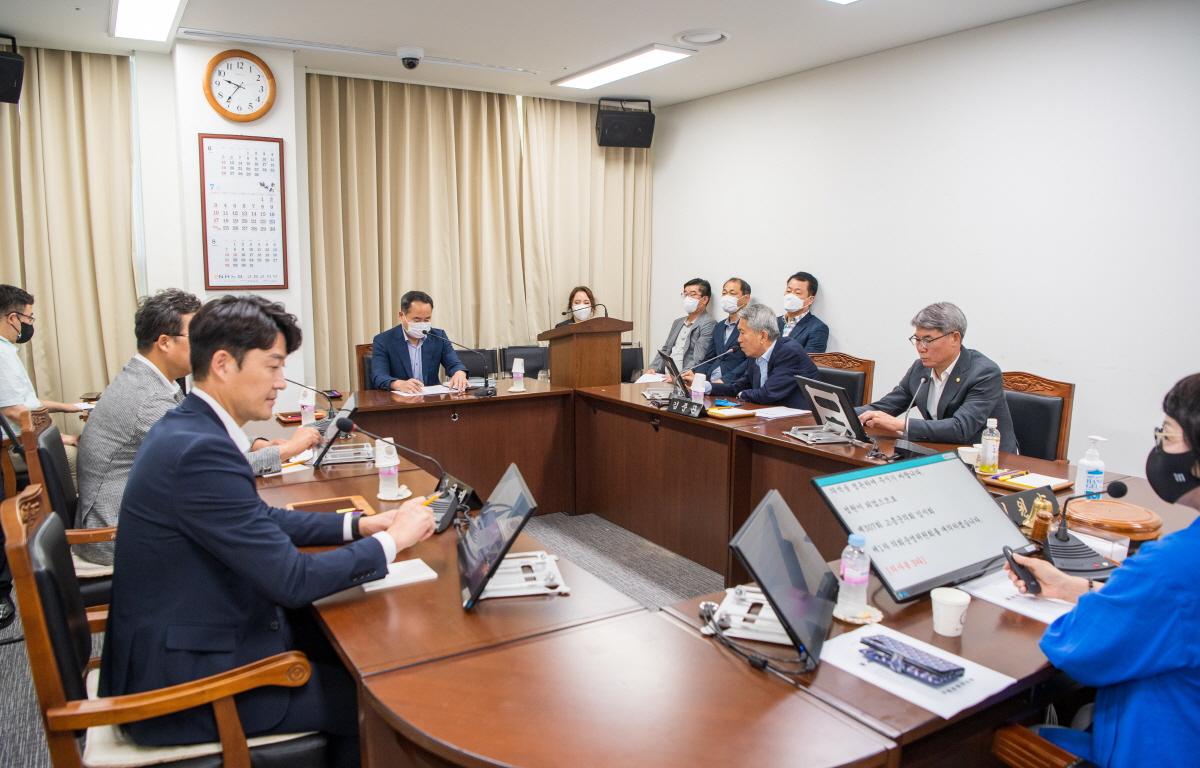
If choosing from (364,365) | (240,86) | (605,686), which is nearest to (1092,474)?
(605,686)

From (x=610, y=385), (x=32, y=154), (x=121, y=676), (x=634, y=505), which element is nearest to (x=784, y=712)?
(x=121, y=676)

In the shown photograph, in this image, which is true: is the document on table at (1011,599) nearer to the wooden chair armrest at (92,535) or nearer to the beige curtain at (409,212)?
the wooden chair armrest at (92,535)

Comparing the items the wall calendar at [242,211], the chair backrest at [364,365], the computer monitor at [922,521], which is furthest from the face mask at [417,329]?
the computer monitor at [922,521]

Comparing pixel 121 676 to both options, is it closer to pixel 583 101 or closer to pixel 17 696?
pixel 17 696

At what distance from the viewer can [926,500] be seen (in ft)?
5.96

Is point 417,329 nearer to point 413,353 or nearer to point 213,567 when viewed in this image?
point 413,353

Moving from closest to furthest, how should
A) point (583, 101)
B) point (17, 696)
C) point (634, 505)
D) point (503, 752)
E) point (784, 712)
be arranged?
point (503, 752) → point (784, 712) → point (17, 696) → point (634, 505) → point (583, 101)

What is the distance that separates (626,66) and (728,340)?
1.94 meters

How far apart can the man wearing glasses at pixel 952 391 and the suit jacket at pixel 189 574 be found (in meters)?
2.42

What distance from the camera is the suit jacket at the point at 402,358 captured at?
4.51m

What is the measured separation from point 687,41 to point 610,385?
2.09m

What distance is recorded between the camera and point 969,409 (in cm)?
310

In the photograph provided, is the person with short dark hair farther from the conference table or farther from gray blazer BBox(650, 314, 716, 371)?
the conference table

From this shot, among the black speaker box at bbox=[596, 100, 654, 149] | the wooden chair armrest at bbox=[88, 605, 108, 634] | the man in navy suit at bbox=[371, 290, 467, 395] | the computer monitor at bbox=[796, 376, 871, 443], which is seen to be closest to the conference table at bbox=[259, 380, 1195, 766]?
the wooden chair armrest at bbox=[88, 605, 108, 634]
